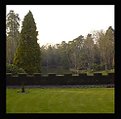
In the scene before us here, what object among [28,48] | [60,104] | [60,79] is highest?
[28,48]

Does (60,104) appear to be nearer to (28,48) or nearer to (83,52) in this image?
(83,52)

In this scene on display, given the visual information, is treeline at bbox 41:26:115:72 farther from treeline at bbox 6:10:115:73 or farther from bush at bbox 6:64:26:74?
bush at bbox 6:64:26:74

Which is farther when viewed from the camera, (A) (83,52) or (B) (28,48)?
(B) (28,48)

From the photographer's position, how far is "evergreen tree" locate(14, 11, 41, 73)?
10894 mm

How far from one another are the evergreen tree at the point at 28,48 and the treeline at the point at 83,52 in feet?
3.76

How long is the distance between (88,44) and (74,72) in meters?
1.35

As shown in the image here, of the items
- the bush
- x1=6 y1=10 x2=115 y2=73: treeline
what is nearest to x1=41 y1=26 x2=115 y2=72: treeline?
x1=6 y1=10 x2=115 y2=73: treeline

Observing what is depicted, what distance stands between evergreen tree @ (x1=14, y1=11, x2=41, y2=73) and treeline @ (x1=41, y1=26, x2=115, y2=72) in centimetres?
115

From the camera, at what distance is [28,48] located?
11672 millimetres

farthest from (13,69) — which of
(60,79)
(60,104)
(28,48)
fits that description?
(60,104)

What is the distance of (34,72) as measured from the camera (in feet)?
35.9

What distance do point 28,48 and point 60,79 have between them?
6.58 ft

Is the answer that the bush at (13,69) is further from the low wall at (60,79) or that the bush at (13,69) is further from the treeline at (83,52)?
the treeline at (83,52)
